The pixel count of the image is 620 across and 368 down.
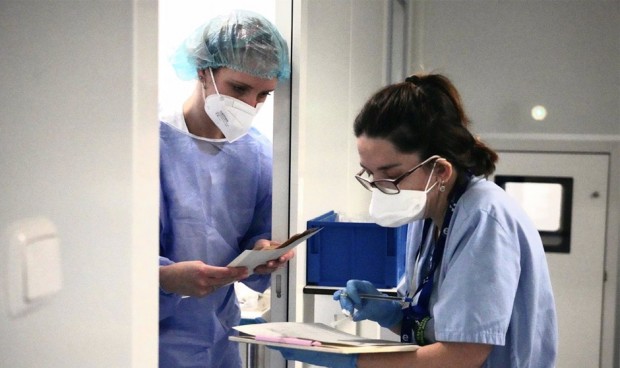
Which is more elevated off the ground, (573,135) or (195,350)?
(573,135)

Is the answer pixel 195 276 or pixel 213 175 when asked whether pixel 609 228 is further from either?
pixel 195 276

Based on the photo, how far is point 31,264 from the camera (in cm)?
94

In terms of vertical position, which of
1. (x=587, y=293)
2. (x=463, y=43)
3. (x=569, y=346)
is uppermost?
(x=463, y=43)

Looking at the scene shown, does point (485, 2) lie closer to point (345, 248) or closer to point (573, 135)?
point (573, 135)

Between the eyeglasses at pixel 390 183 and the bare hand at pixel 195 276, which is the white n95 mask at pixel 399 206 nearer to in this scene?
the eyeglasses at pixel 390 183

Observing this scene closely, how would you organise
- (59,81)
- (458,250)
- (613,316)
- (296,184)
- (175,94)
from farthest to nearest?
(613,316) → (175,94) → (296,184) → (458,250) → (59,81)

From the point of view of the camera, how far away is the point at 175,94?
7.76 ft

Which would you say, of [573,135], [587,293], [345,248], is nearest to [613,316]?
[587,293]

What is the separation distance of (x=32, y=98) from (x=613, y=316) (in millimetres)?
3617

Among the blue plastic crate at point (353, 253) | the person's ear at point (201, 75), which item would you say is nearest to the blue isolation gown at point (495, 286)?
the blue plastic crate at point (353, 253)

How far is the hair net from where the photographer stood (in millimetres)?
1777

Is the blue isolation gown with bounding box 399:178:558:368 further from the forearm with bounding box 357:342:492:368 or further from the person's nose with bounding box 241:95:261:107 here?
the person's nose with bounding box 241:95:261:107

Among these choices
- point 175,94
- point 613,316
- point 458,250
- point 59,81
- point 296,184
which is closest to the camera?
point 59,81

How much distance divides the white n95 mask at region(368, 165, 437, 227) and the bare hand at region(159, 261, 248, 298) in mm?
332
